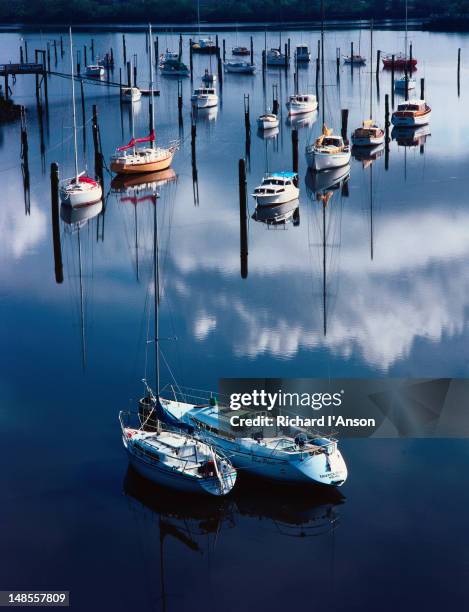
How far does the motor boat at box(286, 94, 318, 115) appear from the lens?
83625mm

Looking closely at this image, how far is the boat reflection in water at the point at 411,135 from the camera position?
242 feet

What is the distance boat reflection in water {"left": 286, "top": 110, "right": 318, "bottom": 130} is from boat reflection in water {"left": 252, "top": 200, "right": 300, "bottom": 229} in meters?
26.7

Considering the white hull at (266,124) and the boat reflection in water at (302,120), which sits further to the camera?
the boat reflection in water at (302,120)

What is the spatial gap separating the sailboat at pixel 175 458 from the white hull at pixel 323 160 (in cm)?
3456

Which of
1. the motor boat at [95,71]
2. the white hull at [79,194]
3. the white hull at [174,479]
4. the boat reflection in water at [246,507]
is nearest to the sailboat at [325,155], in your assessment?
the white hull at [79,194]

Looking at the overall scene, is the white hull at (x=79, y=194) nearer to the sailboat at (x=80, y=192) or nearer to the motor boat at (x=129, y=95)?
the sailboat at (x=80, y=192)

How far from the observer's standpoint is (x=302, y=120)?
83.2 metres

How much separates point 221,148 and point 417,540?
162 feet

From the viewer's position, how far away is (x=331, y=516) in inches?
1040

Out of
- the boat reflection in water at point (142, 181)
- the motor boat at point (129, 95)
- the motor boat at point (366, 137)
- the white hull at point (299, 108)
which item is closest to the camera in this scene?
the boat reflection in water at point (142, 181)

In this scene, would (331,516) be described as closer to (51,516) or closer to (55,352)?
(51,516)

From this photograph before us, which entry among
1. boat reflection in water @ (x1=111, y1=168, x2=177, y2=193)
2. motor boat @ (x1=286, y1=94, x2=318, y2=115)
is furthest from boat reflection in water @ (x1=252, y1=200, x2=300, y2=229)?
motor boat @ (x1=286, y1=94, x2=318, y2=115)

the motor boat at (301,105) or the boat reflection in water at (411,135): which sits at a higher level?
the motor boat at (301,105)

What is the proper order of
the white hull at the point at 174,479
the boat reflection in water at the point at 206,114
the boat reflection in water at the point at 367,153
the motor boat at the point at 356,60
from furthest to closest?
the motor boat at the point at 356,60 → the boat reflection in water at the point at 206,114 → the boat reflection in water at the point at 367,153 → the white hull at the point at 174,479
